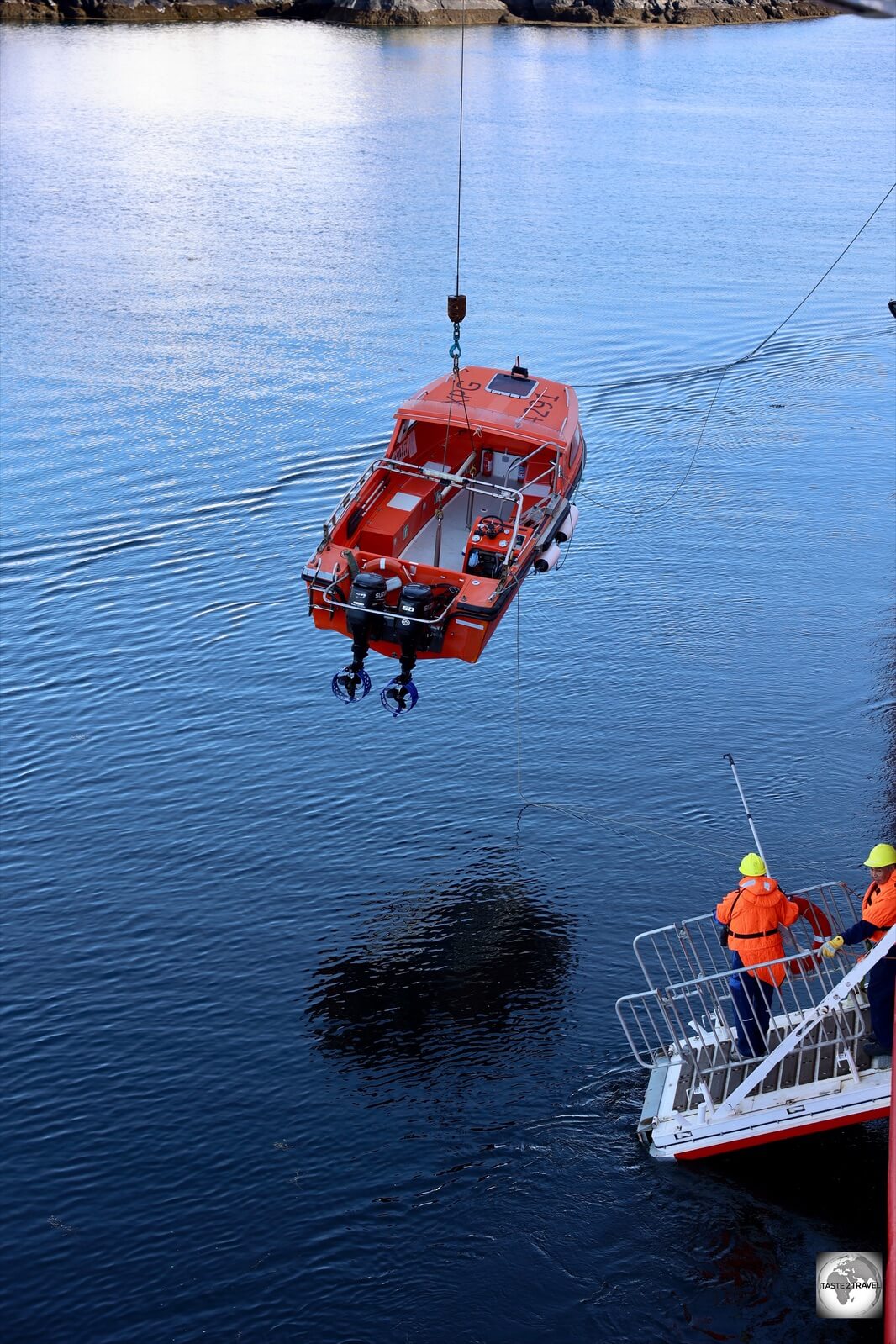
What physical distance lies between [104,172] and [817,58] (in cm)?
4328

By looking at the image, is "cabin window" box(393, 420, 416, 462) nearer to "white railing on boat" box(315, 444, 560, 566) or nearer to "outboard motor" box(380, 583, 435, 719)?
"white railing on boat" box(315, 444, 560, 566)

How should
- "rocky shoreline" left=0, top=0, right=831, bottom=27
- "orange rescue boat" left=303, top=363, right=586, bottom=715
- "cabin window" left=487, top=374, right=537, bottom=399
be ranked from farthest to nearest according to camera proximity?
"rocky shoreline" left=0, top=0, right=831, bottom=27 → "cabin window" left=487, top=374, right=537, bottom=399 → "orange rescue boat" left=303, top=363, right=586, bottom=715

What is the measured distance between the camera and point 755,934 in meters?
9.83

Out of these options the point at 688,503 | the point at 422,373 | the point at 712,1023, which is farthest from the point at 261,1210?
the point at 422,373

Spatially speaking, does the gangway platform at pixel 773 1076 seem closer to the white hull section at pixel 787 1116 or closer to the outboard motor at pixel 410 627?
the white hull section at pixel 787 1116

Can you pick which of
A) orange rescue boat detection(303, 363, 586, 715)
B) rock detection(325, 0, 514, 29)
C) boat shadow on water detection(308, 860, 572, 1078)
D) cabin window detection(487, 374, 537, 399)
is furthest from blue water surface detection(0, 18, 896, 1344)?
rock detection(325, 0, 514, 29)

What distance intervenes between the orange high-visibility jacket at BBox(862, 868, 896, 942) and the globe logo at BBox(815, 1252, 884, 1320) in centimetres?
248

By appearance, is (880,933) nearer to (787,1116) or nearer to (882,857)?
(882,857)

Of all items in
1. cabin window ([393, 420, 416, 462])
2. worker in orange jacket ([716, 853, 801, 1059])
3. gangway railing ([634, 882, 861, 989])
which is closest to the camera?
worker in orange jacket ([716, 853, 801, 1059])

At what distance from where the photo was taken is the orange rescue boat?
13.4m

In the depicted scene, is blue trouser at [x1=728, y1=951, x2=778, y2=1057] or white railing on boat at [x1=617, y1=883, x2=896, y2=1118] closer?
white railing on boat at [x1=617, y1=883, x2=896, y2=1118]

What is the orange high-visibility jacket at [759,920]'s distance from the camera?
9758mm

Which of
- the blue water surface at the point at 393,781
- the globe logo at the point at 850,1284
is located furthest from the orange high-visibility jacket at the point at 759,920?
the globe logo at the point at 850,1284

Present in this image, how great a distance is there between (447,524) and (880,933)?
904 cm
